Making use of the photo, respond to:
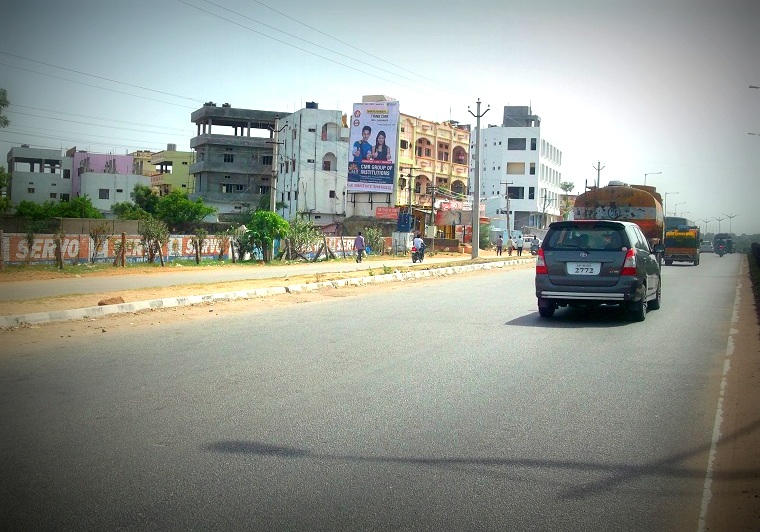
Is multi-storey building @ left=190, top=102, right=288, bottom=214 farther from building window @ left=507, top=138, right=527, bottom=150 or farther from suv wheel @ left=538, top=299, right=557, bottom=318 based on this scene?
suv wheel @ left=538, top=299, right=557, bottom=318

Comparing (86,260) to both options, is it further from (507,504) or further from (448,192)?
(448,192)

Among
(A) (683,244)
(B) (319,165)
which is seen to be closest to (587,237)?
(A) (683,244)

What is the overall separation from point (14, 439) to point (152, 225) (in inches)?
1142

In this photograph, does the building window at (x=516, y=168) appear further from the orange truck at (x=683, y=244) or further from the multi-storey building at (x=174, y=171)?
the orange truck at (x=683, y=244)

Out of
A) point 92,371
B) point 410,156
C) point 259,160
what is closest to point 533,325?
point 92,371

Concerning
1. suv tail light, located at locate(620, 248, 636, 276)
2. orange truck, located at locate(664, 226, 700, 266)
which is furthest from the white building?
suv tail light, located at locate(620, 248, 636, 276)

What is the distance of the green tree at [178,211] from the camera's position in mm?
64750

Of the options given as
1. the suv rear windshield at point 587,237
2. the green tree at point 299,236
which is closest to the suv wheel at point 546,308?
the suv rear windshield at point 587,237

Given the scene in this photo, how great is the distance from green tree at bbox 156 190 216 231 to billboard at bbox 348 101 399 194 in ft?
51.0

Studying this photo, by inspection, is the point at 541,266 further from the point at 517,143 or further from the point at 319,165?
the point at 517,143

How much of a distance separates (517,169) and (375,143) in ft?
117

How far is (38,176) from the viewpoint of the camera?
7262cm

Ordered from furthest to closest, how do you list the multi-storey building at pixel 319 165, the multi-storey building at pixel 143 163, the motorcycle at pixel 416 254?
the multi-storey building at pixel 143 163 → the multi-storey building at pixel 319 165 → the motorcycle at pixel 416 254

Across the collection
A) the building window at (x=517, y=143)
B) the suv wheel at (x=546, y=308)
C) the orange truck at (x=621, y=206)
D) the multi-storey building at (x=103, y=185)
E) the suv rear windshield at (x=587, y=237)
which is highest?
the building window at (x=517, y=143)
